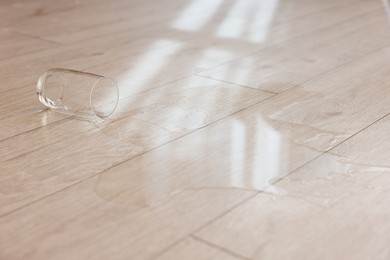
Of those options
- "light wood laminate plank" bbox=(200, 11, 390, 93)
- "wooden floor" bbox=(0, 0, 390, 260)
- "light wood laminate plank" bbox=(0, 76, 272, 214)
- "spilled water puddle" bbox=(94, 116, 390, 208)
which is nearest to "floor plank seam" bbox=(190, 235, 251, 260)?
"wooden floor" bbox=(0, 0, 390, 260)

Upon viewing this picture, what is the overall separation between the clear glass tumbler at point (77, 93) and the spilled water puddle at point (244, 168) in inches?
10.5

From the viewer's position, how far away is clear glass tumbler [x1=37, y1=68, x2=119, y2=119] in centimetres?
153

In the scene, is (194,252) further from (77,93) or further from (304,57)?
(304,57)

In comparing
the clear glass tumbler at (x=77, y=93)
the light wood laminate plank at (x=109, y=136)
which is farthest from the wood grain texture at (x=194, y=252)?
the clear glass tumbler at (x=77, y=93)

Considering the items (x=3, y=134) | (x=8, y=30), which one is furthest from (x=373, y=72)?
(x=8, y=30)

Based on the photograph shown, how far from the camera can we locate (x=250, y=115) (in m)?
1.51

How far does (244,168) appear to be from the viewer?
1.24 m

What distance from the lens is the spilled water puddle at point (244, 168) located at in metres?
1.15

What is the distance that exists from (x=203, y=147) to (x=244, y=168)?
5.1 inches

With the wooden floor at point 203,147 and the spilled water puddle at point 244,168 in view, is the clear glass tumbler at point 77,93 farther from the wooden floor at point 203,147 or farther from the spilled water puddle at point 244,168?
the spilled water puddle at point 244,168

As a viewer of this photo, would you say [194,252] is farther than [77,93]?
No

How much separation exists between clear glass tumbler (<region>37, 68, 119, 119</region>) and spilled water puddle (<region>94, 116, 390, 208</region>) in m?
0.27

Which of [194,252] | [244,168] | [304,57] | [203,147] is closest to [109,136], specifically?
[203,147]

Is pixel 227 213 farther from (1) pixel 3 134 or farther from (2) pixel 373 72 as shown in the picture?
(2) pixel 373 72
